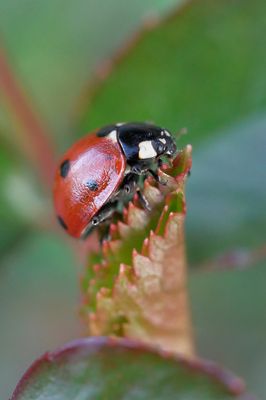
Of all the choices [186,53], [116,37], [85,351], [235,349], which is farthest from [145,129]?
[116,37]

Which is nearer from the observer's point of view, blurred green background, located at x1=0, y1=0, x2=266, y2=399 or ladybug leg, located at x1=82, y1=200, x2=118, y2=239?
ladybug leg, located at x1=82, y1=200, x2=118, y2=239

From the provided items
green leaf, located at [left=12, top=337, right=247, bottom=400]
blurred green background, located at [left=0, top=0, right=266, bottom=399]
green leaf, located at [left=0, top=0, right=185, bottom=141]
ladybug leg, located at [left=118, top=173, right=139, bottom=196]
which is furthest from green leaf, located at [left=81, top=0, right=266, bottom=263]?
green leaf, located at [left=0, top=0, right=185, bottom=141]

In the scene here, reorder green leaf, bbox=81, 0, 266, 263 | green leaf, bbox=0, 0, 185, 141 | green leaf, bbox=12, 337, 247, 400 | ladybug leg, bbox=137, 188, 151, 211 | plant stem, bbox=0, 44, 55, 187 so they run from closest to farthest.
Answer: green leaf, bbox=12, 337, 247, 400
ladybug leg, bbox=137, 188, 151, 211
green leaf, bbox=81, 0, 266, 263
plant stem, bbox=0, 44, 55, 187
green leaf, bbox=0, 0, 185, 141

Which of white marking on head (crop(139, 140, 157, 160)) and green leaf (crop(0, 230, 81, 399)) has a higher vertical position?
white marking on head (crop(139, 140, 157, 160))

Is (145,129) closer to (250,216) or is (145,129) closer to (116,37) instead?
(250,216)

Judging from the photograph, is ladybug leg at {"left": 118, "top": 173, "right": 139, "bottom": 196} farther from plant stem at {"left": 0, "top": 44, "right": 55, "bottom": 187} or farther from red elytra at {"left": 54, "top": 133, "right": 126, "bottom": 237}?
plant stem at {"left": 0, "top": 44, "right": 55, "bottom": 187}

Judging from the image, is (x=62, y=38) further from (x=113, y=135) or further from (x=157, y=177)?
(x=157, y=177)

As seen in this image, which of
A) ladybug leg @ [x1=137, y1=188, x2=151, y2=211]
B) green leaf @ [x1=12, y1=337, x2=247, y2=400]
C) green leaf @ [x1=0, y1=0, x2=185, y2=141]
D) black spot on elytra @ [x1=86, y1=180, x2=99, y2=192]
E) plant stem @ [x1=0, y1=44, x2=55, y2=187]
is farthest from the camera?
green leaf @ [x1=0, y1=0, x2=185, y2=141]

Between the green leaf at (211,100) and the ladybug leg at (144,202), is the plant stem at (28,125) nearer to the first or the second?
the green leaf at (211,100)

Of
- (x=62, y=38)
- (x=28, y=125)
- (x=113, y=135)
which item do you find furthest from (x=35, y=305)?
(x=113, y=135)
